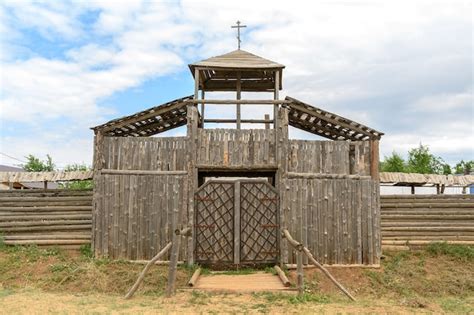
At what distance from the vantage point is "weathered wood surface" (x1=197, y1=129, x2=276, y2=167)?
13492 mm

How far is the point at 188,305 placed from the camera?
880 cm

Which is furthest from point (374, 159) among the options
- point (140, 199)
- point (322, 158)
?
point (140, 199)

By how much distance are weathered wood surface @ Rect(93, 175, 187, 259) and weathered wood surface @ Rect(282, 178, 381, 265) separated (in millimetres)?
3532

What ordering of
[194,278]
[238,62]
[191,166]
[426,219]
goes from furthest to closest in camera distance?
1. [426,219]
2. [238,62]
3. [191,166]
4. [194,278]

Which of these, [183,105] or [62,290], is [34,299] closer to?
[62,290]

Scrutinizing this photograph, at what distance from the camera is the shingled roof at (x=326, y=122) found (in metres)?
13.7

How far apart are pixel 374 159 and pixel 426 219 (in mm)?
3525

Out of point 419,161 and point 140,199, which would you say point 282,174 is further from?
point 419,161

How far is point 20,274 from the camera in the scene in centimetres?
1226

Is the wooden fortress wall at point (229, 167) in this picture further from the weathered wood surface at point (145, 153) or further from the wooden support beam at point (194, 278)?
the wooden support beam at point (194, 278)

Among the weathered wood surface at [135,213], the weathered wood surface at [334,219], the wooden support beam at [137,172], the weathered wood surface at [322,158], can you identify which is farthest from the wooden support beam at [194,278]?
the weathered wood surface at [322,158]

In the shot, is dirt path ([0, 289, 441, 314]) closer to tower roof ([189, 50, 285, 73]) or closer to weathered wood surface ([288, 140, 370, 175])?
weathered wood surface ([288, 140, 370, 175])

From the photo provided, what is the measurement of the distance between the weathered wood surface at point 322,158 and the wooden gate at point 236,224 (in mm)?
1206

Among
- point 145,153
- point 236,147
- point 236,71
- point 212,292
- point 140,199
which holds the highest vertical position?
point 236,71
